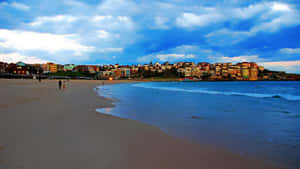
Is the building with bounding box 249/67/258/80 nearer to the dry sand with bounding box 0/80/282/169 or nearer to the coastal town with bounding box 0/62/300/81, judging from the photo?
the coastal town with bounding box 0/62/300/81

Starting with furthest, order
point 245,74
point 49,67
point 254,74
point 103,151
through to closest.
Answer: point 49,67 → point 245,74 → point 254,74 → point 103,151

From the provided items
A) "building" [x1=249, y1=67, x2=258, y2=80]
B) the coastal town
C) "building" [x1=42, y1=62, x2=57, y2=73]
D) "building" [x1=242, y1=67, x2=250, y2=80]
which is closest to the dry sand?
the coastal town

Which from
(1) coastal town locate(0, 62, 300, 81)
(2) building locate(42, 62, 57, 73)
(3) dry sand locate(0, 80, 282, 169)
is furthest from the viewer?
(2) building locate(42, 62, 57, 73)

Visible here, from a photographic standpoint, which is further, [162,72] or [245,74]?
[162,72]

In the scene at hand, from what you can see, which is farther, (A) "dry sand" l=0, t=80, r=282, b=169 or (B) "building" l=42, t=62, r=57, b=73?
(B) "building" l=42, t=62, r=57, b=73

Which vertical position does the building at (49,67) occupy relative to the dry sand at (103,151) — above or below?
above

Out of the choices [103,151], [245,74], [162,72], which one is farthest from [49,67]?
[103,151]

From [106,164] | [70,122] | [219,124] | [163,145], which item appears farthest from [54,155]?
[219,124]

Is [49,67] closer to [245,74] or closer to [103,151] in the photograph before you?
[245,74]

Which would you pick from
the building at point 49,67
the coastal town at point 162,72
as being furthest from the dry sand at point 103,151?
the building at point 49,67

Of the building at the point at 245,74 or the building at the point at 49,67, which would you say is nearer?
the building at the point at 245,74

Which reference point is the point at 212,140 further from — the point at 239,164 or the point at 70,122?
the point at 70,122

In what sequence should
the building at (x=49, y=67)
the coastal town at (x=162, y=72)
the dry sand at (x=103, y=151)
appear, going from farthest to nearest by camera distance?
the building at (x=49, y=67) → the coastal town at (x=162, y=72) → the dry sand at (x=103, y=151)

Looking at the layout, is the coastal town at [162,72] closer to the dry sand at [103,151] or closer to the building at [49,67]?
the building at [49,67]
